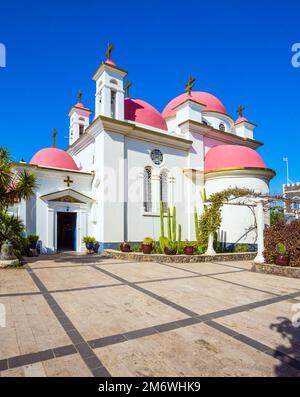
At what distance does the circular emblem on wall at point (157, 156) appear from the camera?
57.3 ft

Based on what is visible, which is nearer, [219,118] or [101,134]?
[101,134]

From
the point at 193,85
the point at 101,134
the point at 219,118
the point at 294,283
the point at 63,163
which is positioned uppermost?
the point at 193,85

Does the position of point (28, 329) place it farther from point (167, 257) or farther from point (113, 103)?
point (113, 103)

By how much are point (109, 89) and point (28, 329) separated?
49.2 feet

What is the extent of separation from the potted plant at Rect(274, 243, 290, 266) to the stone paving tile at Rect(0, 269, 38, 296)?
30.3 feet

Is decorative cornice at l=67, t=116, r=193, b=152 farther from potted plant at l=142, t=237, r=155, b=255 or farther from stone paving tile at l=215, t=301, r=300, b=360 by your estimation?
stone paving tile at l=215, t=301, r=300, b=360

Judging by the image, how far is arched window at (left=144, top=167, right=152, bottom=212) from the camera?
55.8 ft

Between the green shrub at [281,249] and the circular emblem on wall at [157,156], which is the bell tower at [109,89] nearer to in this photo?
the circular emblem on wall at [157,156]

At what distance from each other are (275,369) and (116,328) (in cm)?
267

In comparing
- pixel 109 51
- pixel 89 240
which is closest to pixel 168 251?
pixel 89 240

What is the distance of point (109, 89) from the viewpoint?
16.0 metres

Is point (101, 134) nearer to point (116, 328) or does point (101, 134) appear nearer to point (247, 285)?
point (247, 285)

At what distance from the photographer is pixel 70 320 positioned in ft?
16.2
